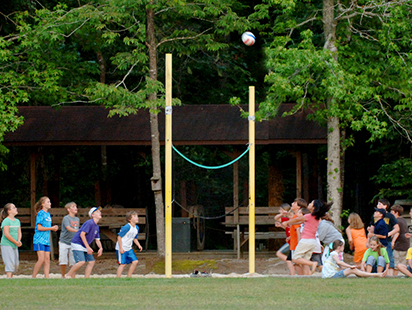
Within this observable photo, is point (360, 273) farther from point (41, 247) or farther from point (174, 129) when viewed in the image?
point (174, 129)

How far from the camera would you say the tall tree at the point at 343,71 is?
51.3 feet

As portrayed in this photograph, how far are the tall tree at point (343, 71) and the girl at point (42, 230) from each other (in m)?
6.40

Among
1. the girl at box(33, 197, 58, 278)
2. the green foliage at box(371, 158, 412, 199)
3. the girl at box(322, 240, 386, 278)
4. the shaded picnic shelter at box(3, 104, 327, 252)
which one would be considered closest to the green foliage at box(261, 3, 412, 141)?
the green foliage at box(371, 158, 412, 199)

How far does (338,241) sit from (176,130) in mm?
8693

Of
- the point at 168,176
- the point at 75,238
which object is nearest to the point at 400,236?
the point at 168,176

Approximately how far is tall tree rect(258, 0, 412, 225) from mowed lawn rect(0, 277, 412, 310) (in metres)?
6.30

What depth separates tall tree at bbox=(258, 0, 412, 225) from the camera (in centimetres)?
A: 1562

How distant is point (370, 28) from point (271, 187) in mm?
5726

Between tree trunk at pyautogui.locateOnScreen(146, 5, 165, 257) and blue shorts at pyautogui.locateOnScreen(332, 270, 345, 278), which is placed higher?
tree trunk at pyautogui.locateOnScreen(146, 5, 165, 257)

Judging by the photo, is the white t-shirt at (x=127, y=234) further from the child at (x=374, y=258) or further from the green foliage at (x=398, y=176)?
the green foliage at (x=398, y=176)

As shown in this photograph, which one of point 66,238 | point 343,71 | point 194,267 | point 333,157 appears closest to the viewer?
point 66,238

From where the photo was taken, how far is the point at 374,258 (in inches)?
450

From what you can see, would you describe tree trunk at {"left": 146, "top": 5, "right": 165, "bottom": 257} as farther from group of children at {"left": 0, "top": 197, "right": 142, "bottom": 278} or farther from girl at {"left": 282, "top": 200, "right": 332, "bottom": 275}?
girl at {"left": 282, "top": 200, "right": 332, "bottom": 275}

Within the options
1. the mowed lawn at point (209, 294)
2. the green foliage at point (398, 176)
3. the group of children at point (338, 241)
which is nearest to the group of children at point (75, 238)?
the mowed lawn at point (209, 294)
